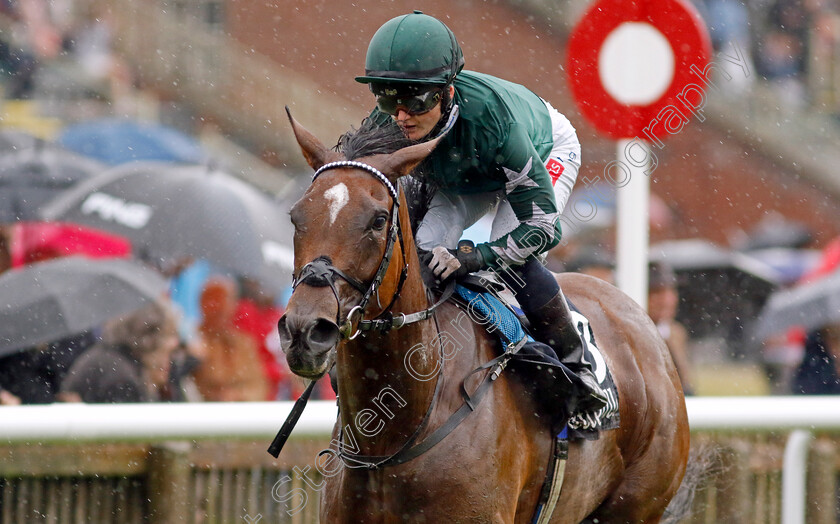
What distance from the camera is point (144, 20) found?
16.1 m

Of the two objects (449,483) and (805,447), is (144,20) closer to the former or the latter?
(805,447)

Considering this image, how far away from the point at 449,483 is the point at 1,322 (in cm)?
356

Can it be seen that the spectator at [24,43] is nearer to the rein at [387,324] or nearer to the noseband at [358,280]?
the rein at [387,324]

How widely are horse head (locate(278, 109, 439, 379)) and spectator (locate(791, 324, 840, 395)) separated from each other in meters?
5.12

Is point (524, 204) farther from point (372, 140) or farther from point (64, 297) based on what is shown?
point (64, 297)

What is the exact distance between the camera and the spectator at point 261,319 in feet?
26.0

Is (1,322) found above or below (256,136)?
below

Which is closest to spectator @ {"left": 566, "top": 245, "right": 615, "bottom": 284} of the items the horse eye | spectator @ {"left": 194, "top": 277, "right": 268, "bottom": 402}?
spectator @ {"left": 194, "top": 277, "right": 268, "bottom": 402}

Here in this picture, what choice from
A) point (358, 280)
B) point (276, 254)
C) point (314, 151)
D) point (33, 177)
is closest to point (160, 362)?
point (276, 254)

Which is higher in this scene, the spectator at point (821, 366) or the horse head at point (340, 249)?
the spectator at point (821, 366)

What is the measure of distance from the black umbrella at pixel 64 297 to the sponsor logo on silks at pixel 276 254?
0.90 meters

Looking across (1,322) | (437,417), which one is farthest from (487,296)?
(1,322)

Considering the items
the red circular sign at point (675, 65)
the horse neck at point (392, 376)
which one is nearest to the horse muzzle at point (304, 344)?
the horse neck at point (392, 376)

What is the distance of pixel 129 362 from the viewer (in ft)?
20.7
